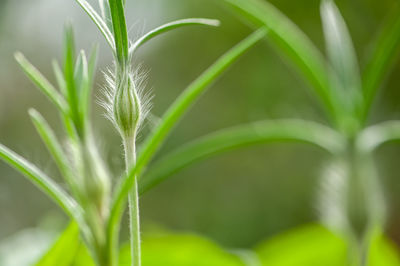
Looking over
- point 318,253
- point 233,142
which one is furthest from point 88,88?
point 318,253

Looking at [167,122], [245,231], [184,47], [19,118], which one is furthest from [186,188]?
[167,122]

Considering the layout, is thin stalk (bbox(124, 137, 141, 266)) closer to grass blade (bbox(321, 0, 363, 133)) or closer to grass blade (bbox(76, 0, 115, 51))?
grass blade (bbox(76, 0, 115, 51))

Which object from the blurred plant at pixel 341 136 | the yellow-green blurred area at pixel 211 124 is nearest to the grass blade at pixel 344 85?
the blurred plant at pixel 341 136

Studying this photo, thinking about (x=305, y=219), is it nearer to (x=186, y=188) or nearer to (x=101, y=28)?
(x=186, y=188)

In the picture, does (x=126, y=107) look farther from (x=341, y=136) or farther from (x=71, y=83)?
(x=341, y=136)

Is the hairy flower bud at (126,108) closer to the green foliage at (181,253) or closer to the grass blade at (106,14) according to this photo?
the grass blade at (106,14)

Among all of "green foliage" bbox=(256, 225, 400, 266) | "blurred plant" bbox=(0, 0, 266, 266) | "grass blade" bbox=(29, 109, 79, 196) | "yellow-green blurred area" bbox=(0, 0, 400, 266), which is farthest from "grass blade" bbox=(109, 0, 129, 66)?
"yellow-green blurred area" bbox=(0, 0, 400, 266)
